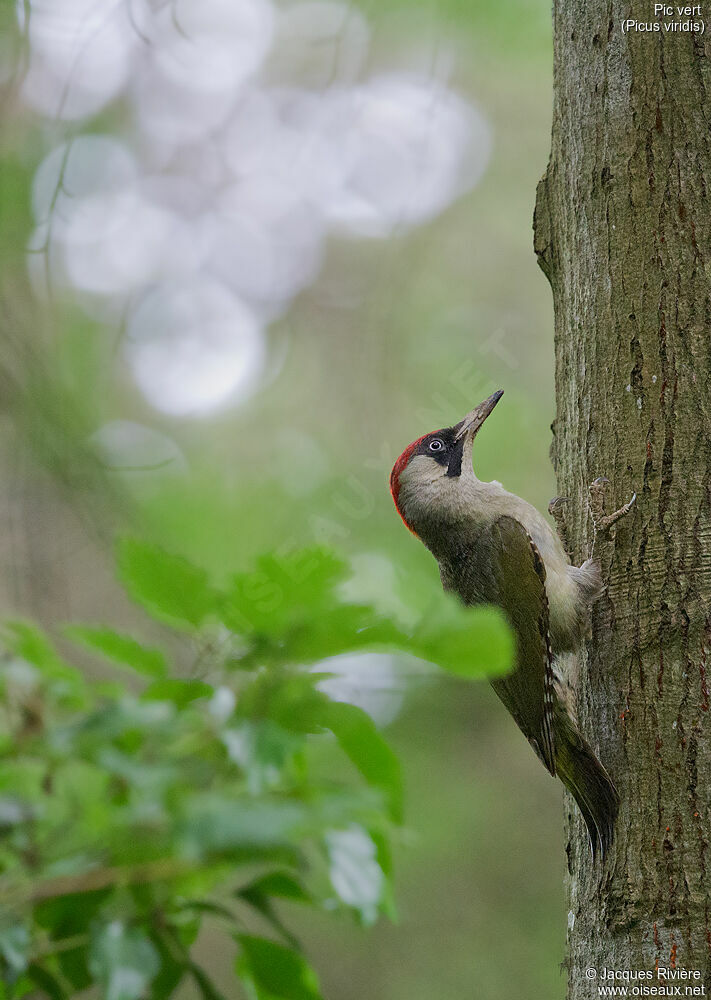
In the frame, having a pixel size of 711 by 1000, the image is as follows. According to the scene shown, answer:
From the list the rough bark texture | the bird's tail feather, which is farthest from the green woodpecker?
the rough bark texture

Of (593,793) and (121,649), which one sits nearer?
(121,649)

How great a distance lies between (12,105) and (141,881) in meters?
3.98

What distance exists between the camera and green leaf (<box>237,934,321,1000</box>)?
40.8 inches

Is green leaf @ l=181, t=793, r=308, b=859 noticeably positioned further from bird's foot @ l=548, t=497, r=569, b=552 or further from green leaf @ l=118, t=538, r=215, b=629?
bird's foot @ l=548, t=497, r=569, b=552

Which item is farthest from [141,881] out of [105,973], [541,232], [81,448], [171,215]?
[171,215]

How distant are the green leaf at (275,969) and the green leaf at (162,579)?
1.27ft

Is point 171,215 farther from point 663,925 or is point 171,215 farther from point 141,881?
point 141,881

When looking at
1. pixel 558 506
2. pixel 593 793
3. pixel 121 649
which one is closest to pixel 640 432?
pixel 558 506

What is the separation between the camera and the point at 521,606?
3273 mm

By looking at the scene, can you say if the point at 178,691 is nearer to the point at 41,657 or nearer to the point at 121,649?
the point at 121,649

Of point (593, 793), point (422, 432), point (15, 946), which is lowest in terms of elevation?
point (593, 793)

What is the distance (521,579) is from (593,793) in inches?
41.2

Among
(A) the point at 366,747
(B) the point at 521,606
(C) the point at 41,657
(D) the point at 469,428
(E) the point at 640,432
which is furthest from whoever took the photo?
(D) the point at 469,428

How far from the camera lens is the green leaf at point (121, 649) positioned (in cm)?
104
